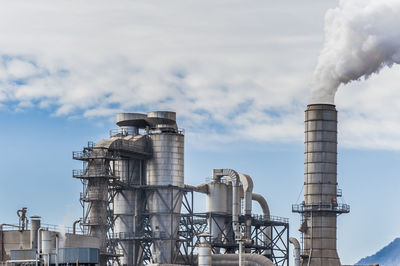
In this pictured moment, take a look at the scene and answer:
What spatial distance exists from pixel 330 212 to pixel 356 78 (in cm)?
1550

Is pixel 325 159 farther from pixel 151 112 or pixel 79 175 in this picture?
pixel 79 175

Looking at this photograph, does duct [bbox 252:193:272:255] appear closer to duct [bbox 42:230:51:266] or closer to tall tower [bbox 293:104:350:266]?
tall tower [bbox 293:104:350:266]

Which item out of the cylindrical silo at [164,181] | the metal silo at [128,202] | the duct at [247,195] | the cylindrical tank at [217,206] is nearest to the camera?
the cylindrical silo at [164,181]

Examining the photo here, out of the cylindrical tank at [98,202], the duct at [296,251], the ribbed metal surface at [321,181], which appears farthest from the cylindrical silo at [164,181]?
the ribbed metal surface at [321,181]

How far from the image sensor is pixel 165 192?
112125 millimetres

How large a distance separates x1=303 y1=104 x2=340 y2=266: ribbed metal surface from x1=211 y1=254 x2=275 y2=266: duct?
9.89 metres

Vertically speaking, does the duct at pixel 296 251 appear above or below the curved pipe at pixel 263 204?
below

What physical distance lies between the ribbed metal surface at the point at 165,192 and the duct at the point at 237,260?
6320 millimetres

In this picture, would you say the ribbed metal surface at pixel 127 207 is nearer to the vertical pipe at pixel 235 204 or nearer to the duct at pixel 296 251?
the vertical pipe at pixel 235 204

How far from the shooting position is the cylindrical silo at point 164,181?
111m

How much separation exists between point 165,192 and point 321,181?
17735 millimetres

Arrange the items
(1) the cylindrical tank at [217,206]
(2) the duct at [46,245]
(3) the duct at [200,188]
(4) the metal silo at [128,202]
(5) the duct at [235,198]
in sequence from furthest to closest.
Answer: (1) the cylindrical tank at [217,206], (3) the duct at [200,188], (5) the duct at [235,198], (4) the metal silo at [128,202], (2) the duct at [46,245]

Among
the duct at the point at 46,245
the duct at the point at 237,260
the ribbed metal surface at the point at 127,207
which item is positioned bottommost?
the duct at the point at 237,260

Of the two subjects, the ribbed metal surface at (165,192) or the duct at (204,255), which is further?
the ribbed metal surface at (165,192)
